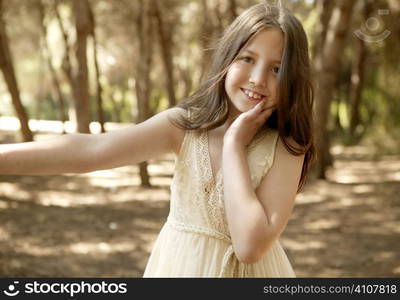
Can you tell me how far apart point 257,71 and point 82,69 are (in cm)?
716

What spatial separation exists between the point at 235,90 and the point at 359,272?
15.7ft

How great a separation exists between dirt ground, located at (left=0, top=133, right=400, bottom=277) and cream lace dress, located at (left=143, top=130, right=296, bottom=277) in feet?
12.3

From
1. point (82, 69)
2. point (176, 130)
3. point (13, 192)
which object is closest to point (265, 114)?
point (176, 130)

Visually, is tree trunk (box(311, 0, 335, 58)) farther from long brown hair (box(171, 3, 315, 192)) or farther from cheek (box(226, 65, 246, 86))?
cheek (box(226, 65, 246, 86))

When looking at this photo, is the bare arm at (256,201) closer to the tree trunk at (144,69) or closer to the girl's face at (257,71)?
the girl's face at (257,71)

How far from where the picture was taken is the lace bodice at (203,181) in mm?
1825

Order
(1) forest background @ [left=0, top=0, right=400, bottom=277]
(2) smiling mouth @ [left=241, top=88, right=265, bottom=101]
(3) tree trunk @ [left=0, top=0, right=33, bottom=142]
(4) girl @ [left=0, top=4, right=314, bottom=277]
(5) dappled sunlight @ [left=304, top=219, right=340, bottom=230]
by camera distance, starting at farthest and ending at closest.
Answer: (3) tree trunk @ [left=0, top=0, right=33, bottom=142] → (5) dappled sunlight @ [left=304, top=219, right=340, bottom=230] → (1) forest background @ [left=0, top=0, right=400, bottom=277] → (2) smiling mouth @ [left=241, top=88, right=265, bottom=101] → (4) girl @ [left=0, top=4, right=314, bottom=277]

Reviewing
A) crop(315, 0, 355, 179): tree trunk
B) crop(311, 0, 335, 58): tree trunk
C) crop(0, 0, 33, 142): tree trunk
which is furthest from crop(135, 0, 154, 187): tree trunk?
crop(311, 0, 335, 58): tree trunk

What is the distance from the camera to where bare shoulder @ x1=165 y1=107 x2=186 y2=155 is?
184 cm

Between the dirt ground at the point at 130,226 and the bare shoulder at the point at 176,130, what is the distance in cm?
385

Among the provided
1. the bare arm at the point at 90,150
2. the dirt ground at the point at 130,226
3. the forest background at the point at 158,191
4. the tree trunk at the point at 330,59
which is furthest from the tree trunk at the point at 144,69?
the bare arm at the point at 90,150

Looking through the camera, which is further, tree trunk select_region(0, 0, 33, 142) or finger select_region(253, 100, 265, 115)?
tree trunk select_region(0, 0, 33, 142)

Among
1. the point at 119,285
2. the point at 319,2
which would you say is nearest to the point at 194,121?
the point at 119,285

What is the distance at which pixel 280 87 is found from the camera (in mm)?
1775
